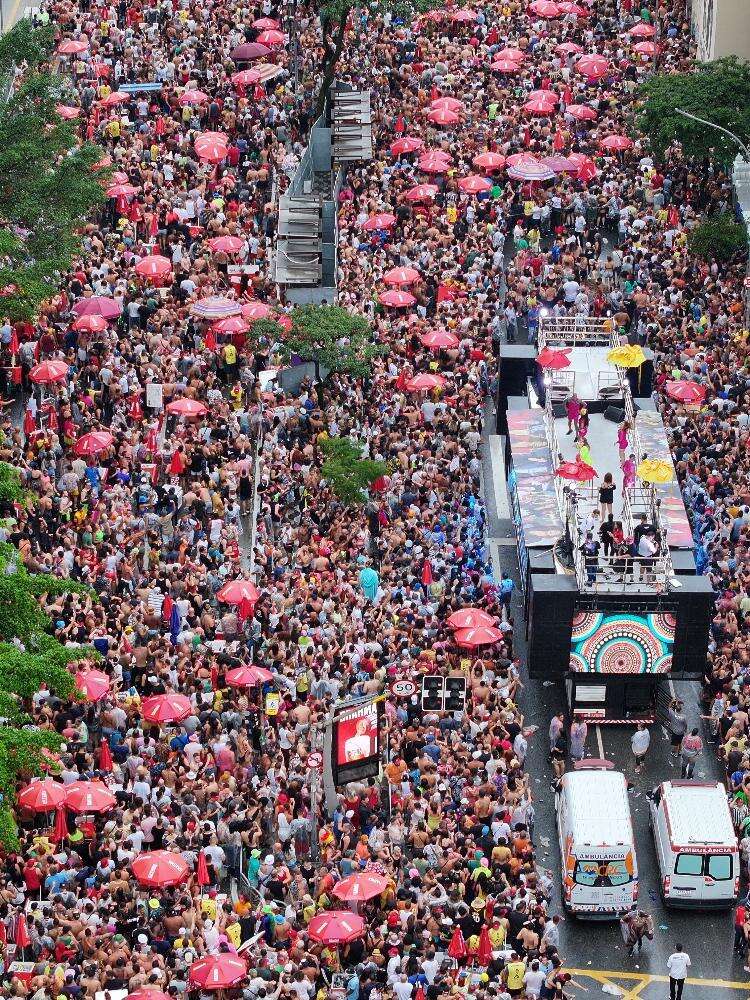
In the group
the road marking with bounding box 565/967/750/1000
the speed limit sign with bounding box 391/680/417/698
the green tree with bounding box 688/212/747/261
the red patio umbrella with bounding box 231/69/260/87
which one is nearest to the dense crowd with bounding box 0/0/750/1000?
the red patio umbrella with bounding box 231/69/260/87

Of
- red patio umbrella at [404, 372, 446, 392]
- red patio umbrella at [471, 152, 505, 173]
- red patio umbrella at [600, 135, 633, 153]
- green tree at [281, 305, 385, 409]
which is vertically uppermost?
red patio umbrella at [600, 135, 633, 153]

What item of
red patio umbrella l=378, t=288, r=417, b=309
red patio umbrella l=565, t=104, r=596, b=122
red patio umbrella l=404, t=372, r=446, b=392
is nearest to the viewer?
red patio umbrella l=404, t=372, r=446, b=392

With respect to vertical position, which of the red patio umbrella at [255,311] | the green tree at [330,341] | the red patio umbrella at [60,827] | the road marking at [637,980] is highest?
the red patio umbrella at [255,311]

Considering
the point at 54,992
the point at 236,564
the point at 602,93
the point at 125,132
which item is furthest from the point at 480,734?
the point at 602,93

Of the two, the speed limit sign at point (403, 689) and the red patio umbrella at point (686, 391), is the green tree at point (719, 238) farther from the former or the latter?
the speed limit sign at point (403, 689)

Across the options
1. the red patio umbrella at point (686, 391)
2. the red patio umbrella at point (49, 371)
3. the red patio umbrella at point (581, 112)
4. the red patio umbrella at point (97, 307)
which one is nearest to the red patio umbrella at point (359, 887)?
the red patio umbrella at point (49, 371)

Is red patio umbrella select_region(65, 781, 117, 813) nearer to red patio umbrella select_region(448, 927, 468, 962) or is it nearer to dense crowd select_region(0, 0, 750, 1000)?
dense crowd select_region(0, 0, 750, 1000)
